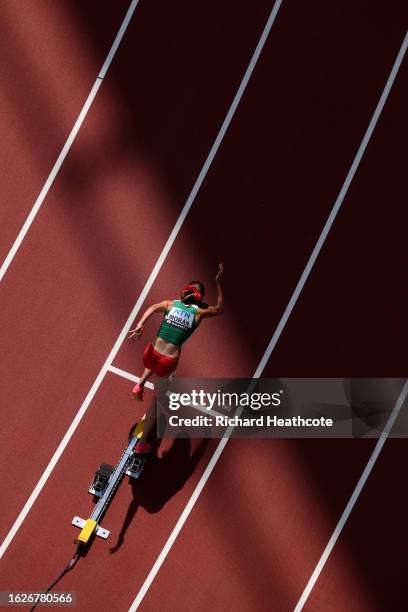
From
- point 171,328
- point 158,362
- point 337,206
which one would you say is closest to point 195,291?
point 171,328

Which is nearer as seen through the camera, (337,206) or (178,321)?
(178,321)

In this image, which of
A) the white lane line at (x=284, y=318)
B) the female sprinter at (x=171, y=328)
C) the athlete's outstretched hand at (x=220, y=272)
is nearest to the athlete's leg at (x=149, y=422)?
the female sprinter at (x=171, y=328)

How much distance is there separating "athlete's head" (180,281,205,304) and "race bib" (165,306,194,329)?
0.66ft

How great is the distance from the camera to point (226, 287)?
1211 centimetres

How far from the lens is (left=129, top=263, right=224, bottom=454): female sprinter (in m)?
10.8

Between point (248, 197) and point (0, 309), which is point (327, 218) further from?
point (0, 309)

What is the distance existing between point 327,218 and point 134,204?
143 inches

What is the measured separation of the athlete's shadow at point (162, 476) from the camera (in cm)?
1162

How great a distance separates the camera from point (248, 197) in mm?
12305

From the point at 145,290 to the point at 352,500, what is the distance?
529 centimetres

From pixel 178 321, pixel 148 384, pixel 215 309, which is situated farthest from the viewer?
pixel 148 384

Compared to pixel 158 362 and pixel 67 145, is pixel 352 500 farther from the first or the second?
pixel 67 145

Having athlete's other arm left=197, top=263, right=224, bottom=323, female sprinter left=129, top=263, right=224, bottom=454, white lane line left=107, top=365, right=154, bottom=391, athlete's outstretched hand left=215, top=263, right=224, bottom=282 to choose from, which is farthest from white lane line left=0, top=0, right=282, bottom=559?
athlete's other arm left=197, top=263, right=224, bottom=323

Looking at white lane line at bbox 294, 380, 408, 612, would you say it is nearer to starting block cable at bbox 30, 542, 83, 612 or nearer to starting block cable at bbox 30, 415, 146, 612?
starting block cable at bbox 30, 415, 146, 612
